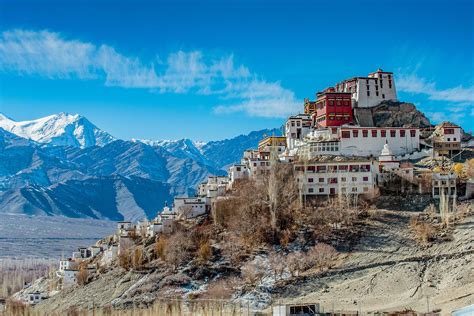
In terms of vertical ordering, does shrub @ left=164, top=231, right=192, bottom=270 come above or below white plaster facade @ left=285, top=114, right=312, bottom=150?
below

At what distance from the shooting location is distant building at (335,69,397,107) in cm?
9338

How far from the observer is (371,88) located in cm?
9419

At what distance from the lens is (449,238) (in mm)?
65500

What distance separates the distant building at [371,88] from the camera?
306 feet

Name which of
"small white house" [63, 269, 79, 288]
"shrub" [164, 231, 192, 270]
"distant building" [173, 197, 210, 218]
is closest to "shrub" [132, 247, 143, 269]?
"shrub" [164, 231, 192, 270]

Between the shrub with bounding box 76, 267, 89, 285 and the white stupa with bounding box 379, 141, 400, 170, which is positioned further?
the shrub with bounding box 76, 267, 89, 285

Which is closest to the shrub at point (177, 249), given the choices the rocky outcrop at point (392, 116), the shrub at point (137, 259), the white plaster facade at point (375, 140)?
the shrub at point (137, 259)

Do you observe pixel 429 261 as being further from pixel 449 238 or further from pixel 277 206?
pixel 277 206

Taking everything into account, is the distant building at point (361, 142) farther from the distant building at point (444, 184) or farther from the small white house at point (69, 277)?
the small white house at point (69, 277)

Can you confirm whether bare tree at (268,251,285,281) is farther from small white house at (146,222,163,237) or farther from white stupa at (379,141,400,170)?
white stupa at (379,141,400,170)

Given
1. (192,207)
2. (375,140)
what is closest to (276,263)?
(192,207)

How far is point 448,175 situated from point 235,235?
23.5 metres

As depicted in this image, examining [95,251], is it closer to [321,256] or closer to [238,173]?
[238,173]

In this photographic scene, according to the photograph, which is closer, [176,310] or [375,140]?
[176,310]
